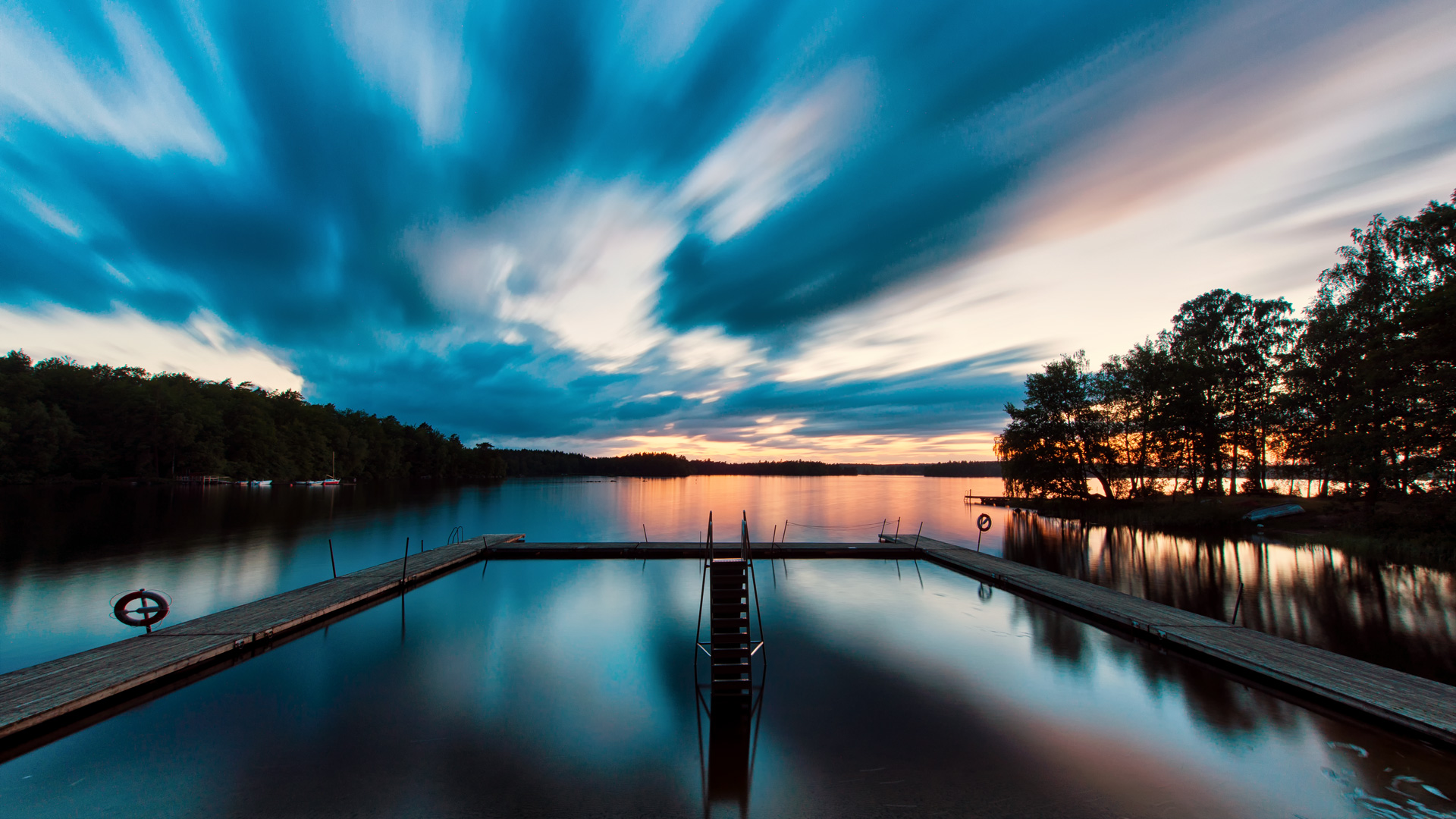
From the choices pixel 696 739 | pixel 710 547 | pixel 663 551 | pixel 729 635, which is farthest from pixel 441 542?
pixel 696 739

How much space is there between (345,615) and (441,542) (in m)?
21.1

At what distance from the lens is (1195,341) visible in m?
43.4

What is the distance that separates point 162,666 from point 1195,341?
58348 millimetres

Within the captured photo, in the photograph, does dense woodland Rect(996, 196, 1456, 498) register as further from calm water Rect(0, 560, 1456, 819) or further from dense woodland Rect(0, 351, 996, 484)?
dense woodland Rect(0, 351, 996, 484)

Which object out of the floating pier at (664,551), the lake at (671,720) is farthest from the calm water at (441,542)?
the floating pier at (664,551)

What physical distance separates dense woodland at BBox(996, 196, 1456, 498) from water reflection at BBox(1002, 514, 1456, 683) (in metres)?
6.22

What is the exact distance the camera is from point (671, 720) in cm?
970

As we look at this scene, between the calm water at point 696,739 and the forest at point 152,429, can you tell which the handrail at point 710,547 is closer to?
the calm water at point 696,739

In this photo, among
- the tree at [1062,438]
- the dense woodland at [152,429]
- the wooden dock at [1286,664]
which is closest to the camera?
the wooden dock at [1286,664]

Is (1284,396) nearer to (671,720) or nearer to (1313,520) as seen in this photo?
(1313,520)

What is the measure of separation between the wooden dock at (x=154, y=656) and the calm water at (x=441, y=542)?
10.9ft

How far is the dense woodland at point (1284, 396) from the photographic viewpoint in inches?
1004

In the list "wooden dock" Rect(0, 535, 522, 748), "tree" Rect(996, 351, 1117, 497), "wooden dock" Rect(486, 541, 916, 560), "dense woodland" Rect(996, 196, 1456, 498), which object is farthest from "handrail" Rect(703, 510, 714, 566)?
"tree" Rect(996, 351, 1117, 497)

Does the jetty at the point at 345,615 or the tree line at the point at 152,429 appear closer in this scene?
the jetty at the point at 345,615
